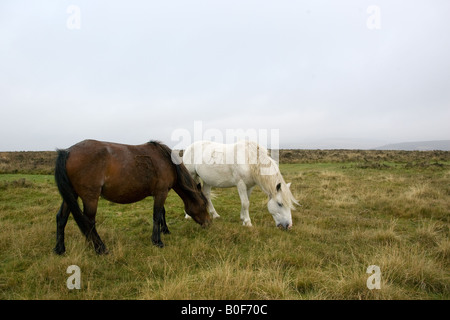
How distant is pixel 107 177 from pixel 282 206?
3912 mm

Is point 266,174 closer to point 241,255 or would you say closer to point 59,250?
point 241,255

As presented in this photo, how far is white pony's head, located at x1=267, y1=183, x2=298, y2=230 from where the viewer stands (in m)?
5.68

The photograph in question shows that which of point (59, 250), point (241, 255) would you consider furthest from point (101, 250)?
point (241, 255)

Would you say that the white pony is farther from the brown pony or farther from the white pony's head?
the brown pony

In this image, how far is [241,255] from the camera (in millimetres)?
4262

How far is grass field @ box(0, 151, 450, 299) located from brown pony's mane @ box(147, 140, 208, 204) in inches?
35.1

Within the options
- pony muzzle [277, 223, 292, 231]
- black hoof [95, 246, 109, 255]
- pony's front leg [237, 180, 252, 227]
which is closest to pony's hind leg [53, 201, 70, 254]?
black hoof [95, 246, 109, 255]

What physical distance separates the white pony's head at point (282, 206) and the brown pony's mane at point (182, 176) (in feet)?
5.66

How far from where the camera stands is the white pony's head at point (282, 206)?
5.68 meters

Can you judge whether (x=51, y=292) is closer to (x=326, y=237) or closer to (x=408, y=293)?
(x=408, y=293)
